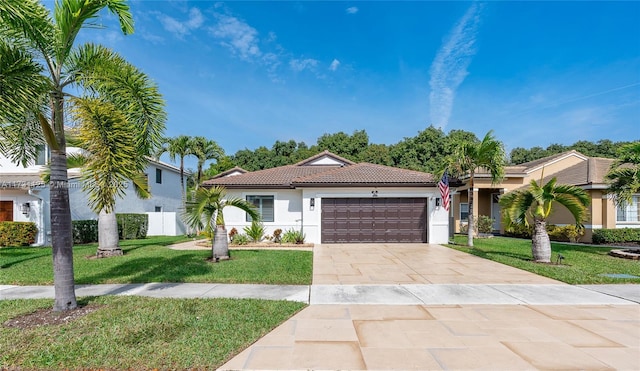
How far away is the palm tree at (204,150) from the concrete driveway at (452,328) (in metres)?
18.2

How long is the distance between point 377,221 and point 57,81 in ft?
42.6

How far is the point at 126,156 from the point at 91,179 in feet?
2.29

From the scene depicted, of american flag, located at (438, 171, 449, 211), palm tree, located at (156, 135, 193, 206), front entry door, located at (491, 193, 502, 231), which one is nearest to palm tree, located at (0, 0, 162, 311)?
american flag, located at (438, 171, 449, 211)

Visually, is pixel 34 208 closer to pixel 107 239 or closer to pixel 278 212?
pixel 107 239

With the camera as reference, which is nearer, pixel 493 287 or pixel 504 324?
pixel 504 324

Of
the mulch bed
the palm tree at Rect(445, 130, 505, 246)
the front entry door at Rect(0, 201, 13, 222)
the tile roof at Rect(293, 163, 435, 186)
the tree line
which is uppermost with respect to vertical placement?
the tree line

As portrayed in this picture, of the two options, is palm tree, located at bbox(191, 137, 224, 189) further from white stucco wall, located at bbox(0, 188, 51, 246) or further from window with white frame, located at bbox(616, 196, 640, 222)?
window with white frame, located at bbox(616, 196, 640, 222)

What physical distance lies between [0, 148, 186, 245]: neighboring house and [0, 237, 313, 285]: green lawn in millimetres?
2994

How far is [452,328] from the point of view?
4.67 metres

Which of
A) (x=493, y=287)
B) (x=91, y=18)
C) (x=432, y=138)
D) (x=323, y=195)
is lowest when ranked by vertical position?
(x=493, y=287)

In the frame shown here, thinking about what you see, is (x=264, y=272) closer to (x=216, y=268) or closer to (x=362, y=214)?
(x=216, y=268)

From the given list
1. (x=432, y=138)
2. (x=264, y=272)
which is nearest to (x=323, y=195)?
(x=264, y=272)

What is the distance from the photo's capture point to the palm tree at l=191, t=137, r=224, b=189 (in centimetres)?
2247

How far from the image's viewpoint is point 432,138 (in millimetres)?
37031
